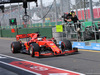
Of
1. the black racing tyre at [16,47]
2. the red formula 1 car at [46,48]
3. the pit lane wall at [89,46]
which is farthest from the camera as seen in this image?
the black racing tyre at [16,47]

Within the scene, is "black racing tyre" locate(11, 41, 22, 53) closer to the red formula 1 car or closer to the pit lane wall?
the red formula 1 car

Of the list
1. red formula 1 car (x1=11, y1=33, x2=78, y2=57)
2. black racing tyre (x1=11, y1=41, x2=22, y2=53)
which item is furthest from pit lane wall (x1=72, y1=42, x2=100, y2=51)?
black racing tyre (x1=11, y1=41, x2=22, y2=53)

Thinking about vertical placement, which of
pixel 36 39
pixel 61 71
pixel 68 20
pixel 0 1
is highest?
pixel 0 1

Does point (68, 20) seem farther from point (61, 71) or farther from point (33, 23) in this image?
point (33, 23)

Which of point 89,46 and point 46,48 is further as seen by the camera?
point 89,46

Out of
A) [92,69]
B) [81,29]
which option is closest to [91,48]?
[81,29]

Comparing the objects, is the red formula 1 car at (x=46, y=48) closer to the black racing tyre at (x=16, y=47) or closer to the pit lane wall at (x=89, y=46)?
the black racing tyre at (x=16, y=47)

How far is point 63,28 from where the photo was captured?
1758 centimetres

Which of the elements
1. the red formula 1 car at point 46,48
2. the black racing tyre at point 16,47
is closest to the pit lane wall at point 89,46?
the red formula 1 car at point 46,48

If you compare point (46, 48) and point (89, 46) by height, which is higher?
point (46, 48)

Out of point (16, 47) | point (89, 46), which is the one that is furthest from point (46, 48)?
point (89, 46)

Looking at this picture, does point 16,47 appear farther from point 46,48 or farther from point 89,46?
point 89,46

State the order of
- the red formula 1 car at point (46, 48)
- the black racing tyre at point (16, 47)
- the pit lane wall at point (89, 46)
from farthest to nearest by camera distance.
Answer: the black racing tyre at point (16, 47)
the pit lane wall at point (89, 46)
the red formula 1 car at point (46, 48)

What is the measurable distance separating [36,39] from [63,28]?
5475mm
